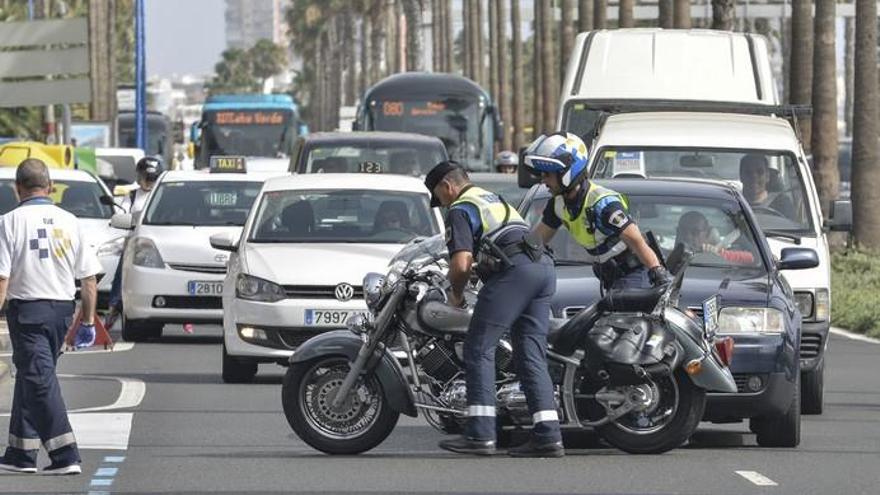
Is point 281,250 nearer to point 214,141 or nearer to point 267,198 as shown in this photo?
point 267,198

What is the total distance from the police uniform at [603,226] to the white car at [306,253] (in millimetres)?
4877

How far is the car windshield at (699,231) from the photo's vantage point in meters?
14.2

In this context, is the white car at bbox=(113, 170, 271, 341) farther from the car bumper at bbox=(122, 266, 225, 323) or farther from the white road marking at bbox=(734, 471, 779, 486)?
the white road marking at bbox=(734, 471, 779, 486)

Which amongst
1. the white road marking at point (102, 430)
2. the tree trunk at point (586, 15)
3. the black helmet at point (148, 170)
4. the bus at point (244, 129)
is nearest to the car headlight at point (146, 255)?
the black helmet at point (148, 170)

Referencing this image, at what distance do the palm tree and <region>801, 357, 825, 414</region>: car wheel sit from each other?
58.4 metres

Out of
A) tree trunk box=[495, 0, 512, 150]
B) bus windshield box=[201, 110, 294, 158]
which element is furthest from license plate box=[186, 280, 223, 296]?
tree trunk box=[495, 0, 512, 150]

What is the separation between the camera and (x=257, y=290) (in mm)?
17656

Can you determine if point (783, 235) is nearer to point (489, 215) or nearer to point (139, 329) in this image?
point (489, 215)

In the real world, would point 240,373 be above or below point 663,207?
below

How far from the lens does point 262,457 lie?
1276 cm

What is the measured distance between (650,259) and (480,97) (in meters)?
35.6

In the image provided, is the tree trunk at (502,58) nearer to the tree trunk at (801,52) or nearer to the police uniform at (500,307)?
the tree trunk at (801,52)

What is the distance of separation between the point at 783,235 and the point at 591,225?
16.1ft

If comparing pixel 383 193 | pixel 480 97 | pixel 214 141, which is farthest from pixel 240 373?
pixel 214 141
